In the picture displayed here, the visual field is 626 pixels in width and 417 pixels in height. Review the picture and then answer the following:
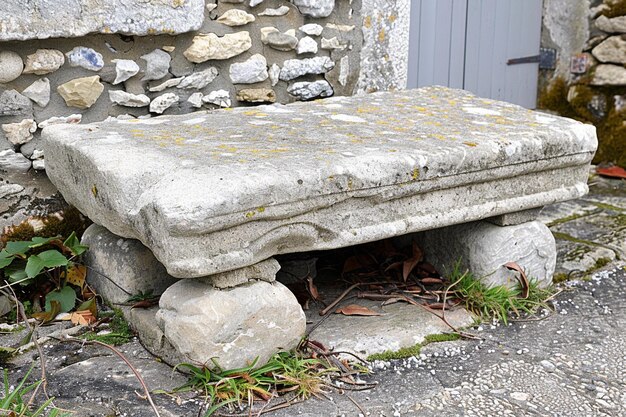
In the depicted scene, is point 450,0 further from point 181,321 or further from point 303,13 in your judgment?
point 181,321

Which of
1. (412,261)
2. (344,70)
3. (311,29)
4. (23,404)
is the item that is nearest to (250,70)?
(311,29)

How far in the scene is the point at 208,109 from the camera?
3.21m

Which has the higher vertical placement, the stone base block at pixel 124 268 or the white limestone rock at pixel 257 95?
the white limestone rock at pixel 257 95

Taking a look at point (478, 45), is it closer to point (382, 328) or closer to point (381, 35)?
point (381, 35)

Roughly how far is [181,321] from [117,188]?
41 cm

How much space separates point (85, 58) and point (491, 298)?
5.55ft

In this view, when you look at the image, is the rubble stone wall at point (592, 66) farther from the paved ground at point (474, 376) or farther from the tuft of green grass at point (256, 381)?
the tuft of green grass at point (256, 381)

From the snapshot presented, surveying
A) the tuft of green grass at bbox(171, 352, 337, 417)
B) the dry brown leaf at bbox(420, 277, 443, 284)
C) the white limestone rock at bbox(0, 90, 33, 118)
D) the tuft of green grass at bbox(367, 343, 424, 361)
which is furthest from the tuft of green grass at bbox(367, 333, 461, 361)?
the white limestone rock at bbox(0, 90, 33, 118)

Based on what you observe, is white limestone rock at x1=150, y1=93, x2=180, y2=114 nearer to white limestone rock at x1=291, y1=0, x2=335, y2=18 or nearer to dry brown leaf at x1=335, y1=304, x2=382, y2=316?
white limestone rock at x1=291, y1=0, x2=335, y2=18

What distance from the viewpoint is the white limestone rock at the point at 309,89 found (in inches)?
135

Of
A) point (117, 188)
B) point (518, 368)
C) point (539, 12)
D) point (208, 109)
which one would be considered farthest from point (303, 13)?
point (539, 12)

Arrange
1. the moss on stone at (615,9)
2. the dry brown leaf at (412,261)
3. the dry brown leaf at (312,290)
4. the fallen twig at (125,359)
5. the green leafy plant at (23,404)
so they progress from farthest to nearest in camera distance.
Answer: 1. the moss on stone at (615,9)
2. the dry brown leaf at (412,261)
3. the dry brown leaf at (312,290)
4. the fallen twig at (125,359)
5. the green leafy plant at (23,404)

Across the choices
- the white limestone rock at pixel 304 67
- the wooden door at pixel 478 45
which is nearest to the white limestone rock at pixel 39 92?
the white limestone rock at pixel 304 67

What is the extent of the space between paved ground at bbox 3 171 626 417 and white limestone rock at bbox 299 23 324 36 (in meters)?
1.44
